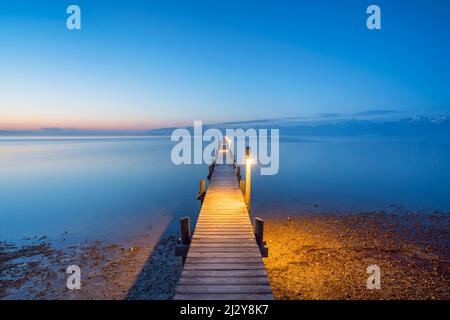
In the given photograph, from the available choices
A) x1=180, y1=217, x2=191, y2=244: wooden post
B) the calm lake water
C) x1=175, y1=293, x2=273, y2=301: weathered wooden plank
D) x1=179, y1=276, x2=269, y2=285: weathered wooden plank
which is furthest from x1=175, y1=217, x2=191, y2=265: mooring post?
the calm lake water

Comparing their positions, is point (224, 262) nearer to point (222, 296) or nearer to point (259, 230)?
point (222, 296)

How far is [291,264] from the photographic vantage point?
9625mm

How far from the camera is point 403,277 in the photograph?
28.7 feet

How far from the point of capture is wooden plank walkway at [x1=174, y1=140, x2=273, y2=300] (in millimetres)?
4785

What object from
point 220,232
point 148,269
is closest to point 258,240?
point 220,232

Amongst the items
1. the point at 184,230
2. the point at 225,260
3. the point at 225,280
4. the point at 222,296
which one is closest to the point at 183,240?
the point at 184,230

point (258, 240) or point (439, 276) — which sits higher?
point (258, 240)

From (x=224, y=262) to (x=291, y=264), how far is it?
4911mm

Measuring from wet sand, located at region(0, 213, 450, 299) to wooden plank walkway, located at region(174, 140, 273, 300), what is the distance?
8.41 ft

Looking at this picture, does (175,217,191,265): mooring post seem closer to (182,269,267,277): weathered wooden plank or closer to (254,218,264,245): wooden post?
Result: (182,269,267,277): weathered wooden plank

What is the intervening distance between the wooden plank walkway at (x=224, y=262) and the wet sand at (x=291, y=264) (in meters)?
2.56

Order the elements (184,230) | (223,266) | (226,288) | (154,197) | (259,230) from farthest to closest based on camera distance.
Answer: (154,197) < (184,230) < (259,230) < (223,266) < (226,288)
